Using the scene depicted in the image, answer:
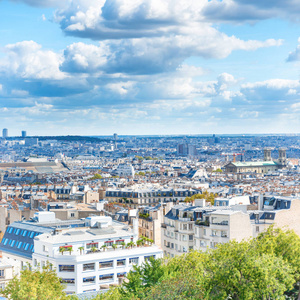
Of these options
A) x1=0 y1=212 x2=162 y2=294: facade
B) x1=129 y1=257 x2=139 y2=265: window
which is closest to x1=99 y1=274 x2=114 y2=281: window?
x1=0 y1=212 x2=162 y2=294: facade

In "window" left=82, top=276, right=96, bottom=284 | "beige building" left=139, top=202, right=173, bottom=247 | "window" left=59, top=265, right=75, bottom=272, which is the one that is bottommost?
"window" left=82, top=276, right=96, bottom=284

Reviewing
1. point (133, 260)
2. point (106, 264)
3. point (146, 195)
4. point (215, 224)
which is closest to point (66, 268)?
point (106, 264)

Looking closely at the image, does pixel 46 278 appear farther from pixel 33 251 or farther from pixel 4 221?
pixel 4 221

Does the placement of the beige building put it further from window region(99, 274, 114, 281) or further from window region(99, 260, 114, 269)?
window region(99, 274, 114, 281)

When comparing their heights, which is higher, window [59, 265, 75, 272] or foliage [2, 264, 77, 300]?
foliage [2, 264, 77, 300]

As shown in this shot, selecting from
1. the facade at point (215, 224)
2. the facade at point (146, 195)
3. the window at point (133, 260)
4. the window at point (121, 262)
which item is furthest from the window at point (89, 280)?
the facade at point (146, 195)

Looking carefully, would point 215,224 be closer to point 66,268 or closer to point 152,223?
point 152,223

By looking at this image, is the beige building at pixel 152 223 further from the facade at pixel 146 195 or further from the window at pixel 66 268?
the facade at pixel 146 195

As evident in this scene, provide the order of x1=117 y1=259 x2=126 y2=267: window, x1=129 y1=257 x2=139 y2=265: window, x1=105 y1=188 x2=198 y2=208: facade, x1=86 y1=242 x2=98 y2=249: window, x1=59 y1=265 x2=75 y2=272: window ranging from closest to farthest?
x1=59 y1=265 x2=75 y2=272: window
x1=117 y1=259 x2=126 y2=267: window
x1=129 y1=257 x2=139 y2=265: window
x1=86 y1=242 x2=98 y2=249: window
x1=105 y1=188 x2=198 y2=208: facade

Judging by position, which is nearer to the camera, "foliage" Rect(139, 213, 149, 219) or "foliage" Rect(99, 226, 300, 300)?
"foliage" Rect(99, 226, 300, 300)
